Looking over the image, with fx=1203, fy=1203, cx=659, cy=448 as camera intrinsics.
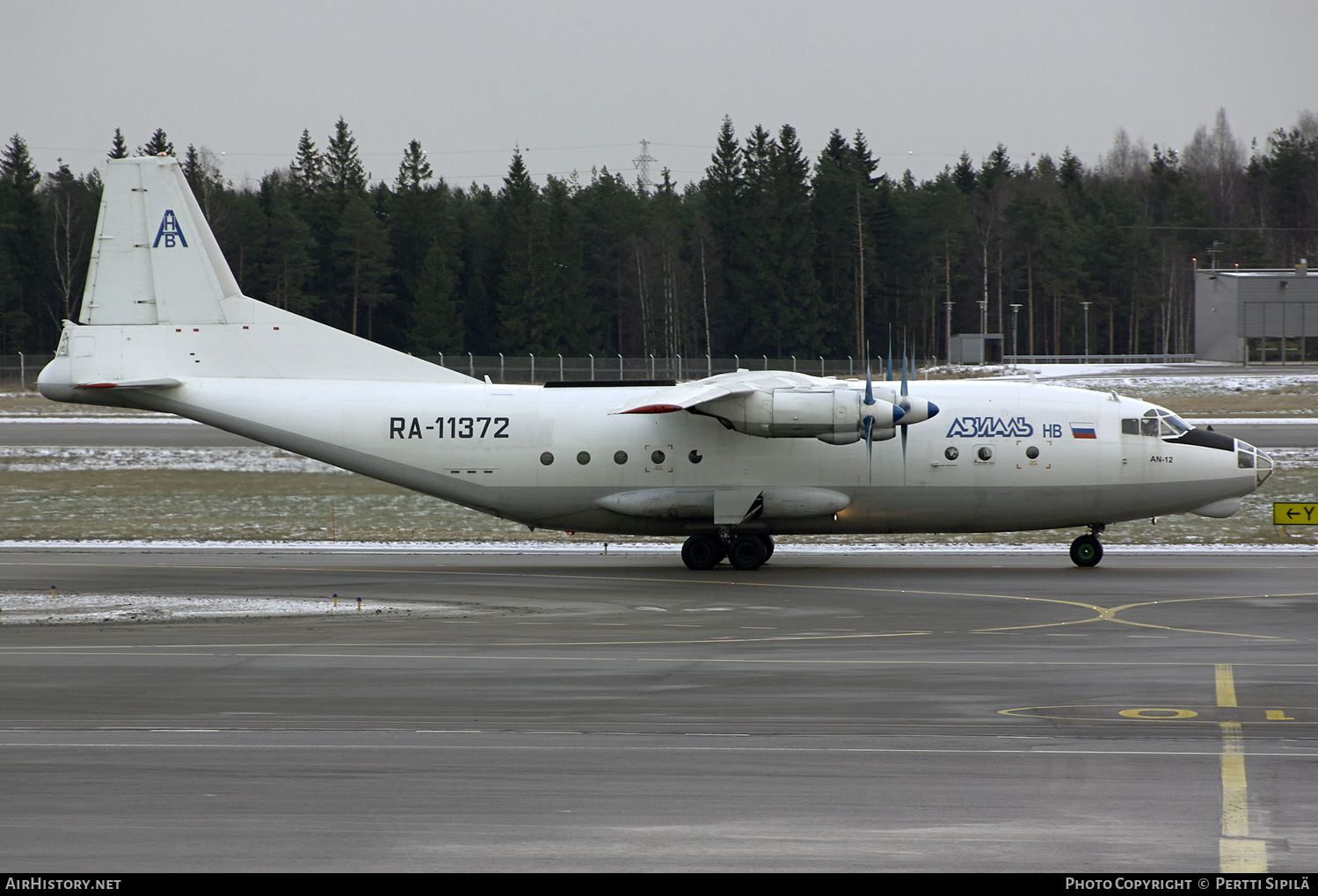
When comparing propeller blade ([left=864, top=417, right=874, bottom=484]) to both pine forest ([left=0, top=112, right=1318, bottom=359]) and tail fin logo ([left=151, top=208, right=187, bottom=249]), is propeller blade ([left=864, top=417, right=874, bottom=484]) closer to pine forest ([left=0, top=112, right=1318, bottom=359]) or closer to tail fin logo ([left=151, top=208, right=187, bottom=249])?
tail fin logo ([left=151, top=208, right=187, bottom=249])

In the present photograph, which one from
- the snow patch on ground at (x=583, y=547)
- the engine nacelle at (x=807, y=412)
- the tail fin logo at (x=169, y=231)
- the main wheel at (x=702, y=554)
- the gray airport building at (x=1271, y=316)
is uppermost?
the gray airport building at (x=1271, y=316)

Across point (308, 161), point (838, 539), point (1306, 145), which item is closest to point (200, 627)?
point (838, 539)

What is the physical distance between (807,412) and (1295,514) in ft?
40.5

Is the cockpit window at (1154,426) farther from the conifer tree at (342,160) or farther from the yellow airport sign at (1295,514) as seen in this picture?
the conifer tree at (342,160)

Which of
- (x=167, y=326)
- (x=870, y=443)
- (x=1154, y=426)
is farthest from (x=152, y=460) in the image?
(x=1154, y=426)

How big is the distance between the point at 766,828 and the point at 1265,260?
130 m

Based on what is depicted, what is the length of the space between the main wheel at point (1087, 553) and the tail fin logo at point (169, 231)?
19.2 meters

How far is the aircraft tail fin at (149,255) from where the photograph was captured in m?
24.3

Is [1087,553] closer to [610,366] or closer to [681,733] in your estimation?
[681,733]

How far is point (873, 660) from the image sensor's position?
48.6 feet

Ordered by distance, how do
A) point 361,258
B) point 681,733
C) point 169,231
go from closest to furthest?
point 681,733 → point 169,231 → point 361,258

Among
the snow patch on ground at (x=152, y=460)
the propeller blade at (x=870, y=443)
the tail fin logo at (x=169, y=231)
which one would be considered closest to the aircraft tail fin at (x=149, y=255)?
the tail fin logo at (x=169, y=231)

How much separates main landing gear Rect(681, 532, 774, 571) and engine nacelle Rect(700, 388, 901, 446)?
2.39 meters

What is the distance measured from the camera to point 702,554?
2417 cm
